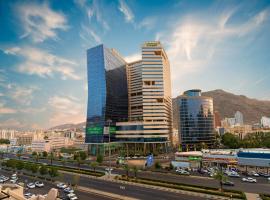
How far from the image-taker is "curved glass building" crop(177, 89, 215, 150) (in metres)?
173

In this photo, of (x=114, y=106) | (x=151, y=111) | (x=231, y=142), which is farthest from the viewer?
(x=114, y=106)

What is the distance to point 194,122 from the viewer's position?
17438 centimetres

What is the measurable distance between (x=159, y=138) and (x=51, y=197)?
472 ft

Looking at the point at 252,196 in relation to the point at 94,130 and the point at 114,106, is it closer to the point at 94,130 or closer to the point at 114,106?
the point at 94,130

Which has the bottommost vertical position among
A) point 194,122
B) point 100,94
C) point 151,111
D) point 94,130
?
point 94,130

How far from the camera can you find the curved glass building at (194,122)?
173 meters

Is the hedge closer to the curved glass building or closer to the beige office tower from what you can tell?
the beige office tower

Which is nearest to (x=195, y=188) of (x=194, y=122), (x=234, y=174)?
(x=234, y=174)

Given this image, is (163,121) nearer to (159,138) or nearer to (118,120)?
(159,138)

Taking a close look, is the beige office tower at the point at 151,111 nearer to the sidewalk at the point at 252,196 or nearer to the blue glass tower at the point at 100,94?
the blue glass tower at the point at 100,94

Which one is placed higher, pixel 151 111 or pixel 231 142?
pixel 151 111

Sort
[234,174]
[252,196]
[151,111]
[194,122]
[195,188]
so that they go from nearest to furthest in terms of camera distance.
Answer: [252,196], [195,188], [234,174], [151,111], [194,122]

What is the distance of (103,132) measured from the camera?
162625mm

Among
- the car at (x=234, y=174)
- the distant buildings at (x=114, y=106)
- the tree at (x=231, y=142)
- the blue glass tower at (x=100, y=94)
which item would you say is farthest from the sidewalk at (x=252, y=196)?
the blue glass tower at (x=100, y=94)
